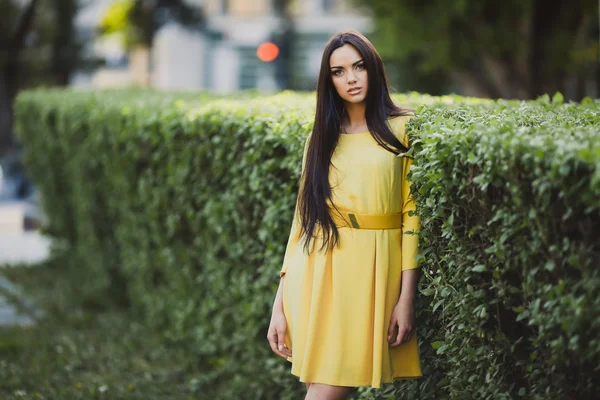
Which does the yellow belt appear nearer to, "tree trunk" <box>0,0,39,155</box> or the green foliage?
"tree trunk" <box>0,0,39,155</box>

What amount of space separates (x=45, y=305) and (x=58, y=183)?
217 centimetres

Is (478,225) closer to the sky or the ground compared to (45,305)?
closer to the sky

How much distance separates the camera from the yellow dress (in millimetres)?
3449

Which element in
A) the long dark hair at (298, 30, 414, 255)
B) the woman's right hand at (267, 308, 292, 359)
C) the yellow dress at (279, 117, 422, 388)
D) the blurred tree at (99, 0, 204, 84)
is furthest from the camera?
the blurred tree at (99, 0, 204, 84)

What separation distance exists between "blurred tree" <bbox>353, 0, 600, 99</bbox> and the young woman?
10.7 m

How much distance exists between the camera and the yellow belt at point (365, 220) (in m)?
3.51

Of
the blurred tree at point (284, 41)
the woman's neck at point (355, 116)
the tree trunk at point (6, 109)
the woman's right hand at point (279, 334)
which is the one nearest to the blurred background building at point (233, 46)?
the blurred tree at point (284, 41)

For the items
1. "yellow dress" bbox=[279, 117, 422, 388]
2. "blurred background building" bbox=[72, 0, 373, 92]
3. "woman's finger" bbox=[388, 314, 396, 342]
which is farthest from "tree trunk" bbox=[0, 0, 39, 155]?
"woman's finger" bbox=[388, 314, 396, 342]

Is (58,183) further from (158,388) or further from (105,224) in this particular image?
(158,388)

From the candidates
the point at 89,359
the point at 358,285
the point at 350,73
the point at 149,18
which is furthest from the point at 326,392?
the point at 149,18

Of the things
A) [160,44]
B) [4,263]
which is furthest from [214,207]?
[160,44]

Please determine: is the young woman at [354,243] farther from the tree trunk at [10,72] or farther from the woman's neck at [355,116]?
the tree trunk at [10,72]

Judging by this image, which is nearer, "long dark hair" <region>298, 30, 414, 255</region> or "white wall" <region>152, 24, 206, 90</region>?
"long dark hair" <region>298, 30, 414, 255</region>

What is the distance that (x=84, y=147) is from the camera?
833 cm
